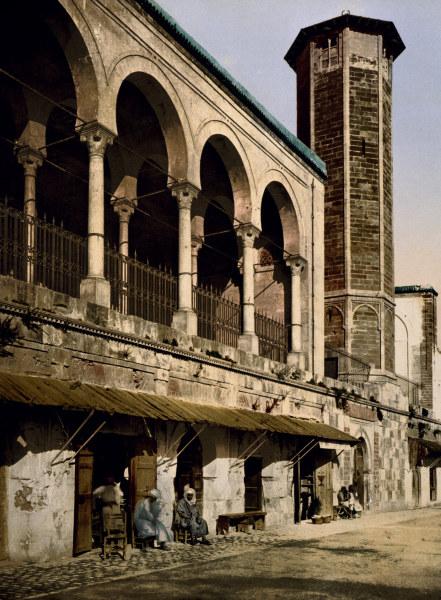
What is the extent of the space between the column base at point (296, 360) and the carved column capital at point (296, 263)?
6.48 ft

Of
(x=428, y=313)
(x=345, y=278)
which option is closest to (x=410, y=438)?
(x=345, y=278)

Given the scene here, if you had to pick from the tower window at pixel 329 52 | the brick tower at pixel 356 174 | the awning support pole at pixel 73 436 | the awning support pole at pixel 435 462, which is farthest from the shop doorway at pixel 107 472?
the awning support pole at pixel 435 462

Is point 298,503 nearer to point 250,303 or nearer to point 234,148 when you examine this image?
point 250,303

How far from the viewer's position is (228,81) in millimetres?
18203

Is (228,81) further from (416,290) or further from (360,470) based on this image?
(416,290)

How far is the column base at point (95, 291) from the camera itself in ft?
44.3

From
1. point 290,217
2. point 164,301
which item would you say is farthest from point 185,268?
point 290,217

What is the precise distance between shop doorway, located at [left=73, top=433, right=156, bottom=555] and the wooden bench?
1890 mm

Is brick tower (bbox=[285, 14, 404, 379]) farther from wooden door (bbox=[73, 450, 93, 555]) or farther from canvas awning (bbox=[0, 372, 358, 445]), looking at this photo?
wooden door (bbox=[73, 450, 93, 555])

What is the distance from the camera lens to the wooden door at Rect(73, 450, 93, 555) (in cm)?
1206

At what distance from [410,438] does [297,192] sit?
38.2 feet

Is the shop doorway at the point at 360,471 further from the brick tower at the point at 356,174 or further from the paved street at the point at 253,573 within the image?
the paved street at the point at 253,573

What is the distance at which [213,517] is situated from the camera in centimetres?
1617

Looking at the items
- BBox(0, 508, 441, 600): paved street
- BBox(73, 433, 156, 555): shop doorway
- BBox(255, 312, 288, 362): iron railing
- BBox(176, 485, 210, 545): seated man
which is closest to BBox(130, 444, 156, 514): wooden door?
BBox(73, 433, 156, 555): shop doorway
